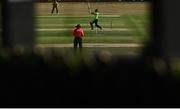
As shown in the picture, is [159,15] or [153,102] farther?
[159,15]

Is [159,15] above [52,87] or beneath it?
above

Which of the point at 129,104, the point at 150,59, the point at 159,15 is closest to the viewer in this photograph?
the point at 129,104

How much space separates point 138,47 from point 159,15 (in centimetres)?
56

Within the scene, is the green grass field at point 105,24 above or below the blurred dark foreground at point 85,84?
below

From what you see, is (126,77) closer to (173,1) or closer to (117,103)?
(117,103)

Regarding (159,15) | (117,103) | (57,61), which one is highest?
(159,15)

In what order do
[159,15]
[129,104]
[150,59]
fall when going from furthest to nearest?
[159,15]
[150,59]
[129,104]

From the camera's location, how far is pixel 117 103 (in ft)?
17.3

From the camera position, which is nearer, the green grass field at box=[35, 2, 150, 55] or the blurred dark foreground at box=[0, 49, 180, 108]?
the blurred dark foreground at box=[0, 49, 180, 108]

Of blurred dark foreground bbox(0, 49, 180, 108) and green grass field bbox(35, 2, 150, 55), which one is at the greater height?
blurred dark foreground bbox(0, 49, 180, 108)

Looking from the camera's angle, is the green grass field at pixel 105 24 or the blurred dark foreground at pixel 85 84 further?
the green grass field at pixel 105 24

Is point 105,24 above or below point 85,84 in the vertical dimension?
below

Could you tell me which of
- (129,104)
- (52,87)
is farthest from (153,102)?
(52,87)

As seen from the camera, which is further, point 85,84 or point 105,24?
point 105,24
